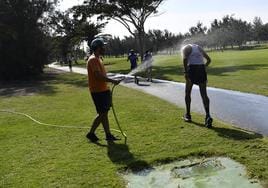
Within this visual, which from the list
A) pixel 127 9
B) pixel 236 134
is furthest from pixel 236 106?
pixel 127 9

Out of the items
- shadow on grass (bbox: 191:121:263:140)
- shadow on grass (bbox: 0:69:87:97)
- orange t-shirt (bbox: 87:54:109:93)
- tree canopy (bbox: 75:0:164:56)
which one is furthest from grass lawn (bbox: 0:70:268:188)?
tree canopy (bbox: 75:0:164:56)

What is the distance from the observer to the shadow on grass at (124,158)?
6.73m

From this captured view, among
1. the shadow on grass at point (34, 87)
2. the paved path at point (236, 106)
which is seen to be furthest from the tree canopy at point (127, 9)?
the paved path at point (236, 106)

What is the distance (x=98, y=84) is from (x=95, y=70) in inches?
12.5

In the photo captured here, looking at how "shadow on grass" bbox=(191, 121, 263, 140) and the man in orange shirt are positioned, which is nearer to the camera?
"shadow on grass" bbox=(191, 121, 263, 140)

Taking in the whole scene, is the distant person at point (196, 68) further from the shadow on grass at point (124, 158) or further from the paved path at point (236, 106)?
the shadow on grass at point (124, 158)

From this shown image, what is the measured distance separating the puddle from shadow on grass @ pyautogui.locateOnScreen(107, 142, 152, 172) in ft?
0.66

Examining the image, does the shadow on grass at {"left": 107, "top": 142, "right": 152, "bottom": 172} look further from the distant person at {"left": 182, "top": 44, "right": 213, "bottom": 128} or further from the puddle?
the distant person at {"left": 182, "top": 44, "right": 213, "bottom": 128}

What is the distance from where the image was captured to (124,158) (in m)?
7.19

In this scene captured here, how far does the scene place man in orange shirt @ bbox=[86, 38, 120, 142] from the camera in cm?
803

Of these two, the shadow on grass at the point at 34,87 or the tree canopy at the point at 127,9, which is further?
the tree canopy at the point at 127,9

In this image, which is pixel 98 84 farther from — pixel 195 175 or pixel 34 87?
pixel 34 87

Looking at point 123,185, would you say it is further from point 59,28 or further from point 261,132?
point 59,28

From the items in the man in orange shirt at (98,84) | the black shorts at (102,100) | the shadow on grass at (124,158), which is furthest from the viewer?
the black shorts at (102,100)
